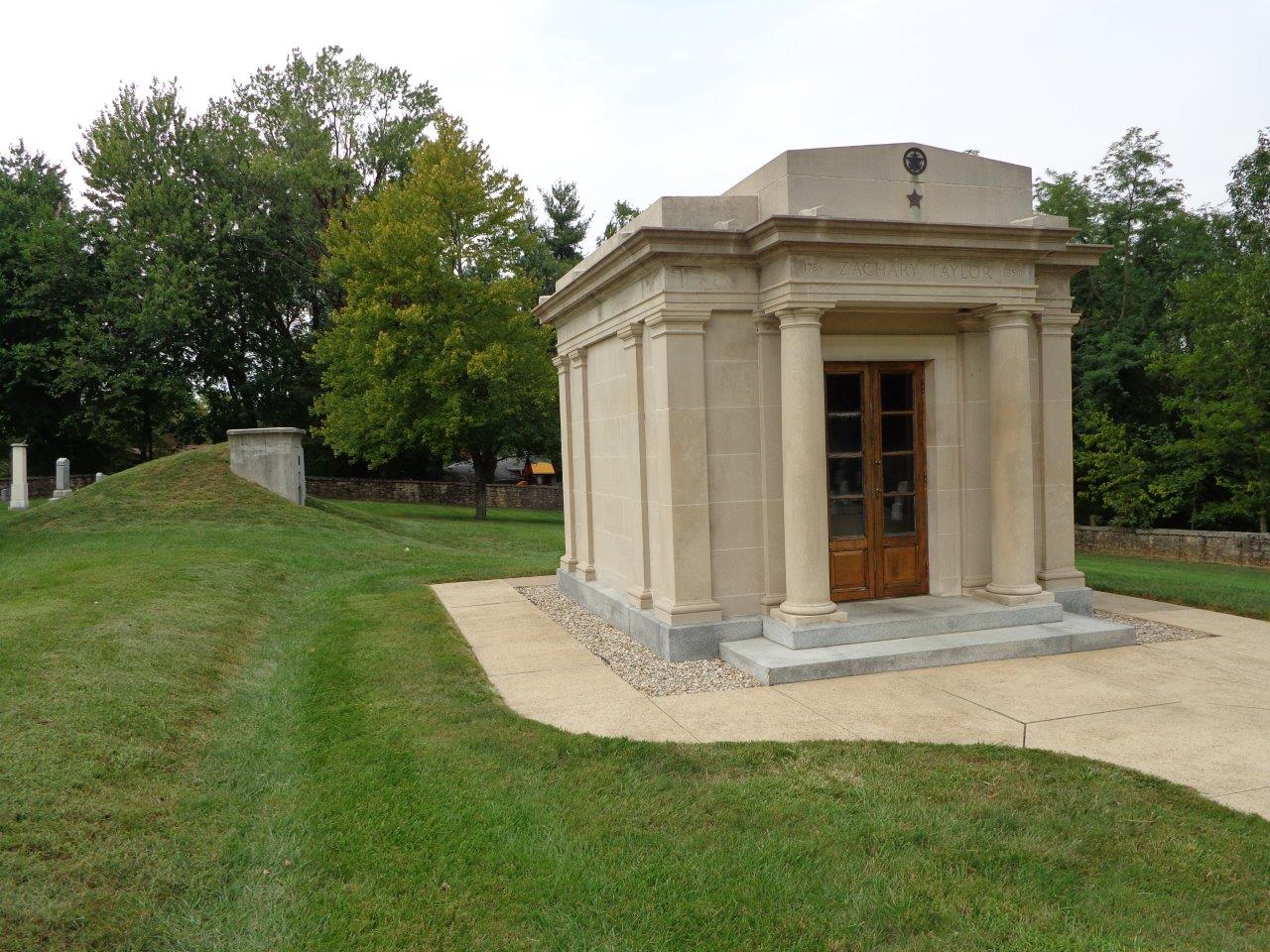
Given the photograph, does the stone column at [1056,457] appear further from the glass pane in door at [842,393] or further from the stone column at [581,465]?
the stone column at [581,465]

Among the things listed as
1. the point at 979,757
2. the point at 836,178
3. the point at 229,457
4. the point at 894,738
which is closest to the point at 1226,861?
the point at 979,757

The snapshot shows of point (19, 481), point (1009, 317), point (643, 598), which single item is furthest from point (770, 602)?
point (19, 481)

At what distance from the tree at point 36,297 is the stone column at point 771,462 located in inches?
1290

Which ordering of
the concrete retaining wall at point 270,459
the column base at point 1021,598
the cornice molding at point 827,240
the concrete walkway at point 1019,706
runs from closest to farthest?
the concrete walkway at point 1019,706
the cornice molding at point 827,240
the column base at point 1021,598
the concrete retaining wall at point 270,459

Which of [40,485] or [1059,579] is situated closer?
[1059,579]

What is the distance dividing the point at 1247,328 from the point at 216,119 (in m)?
40.6

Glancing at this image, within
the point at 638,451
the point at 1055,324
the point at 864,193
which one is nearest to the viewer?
the point at 864,193

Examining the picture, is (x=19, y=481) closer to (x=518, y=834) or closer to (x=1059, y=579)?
(x=518, y=834)

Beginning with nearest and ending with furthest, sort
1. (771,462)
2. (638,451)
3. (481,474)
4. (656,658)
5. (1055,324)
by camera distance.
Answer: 1. (656,658)
2. (771,462)
3. (638,451)
4. (1055,324)
5. (481,474)

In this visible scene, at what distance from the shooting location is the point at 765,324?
855 cm

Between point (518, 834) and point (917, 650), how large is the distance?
4.60 metres

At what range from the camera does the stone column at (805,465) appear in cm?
805

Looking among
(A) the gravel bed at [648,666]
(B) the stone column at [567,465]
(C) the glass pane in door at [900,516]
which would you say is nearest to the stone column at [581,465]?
(B) the stone column at [567,465]

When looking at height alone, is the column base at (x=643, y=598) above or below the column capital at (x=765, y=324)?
below
